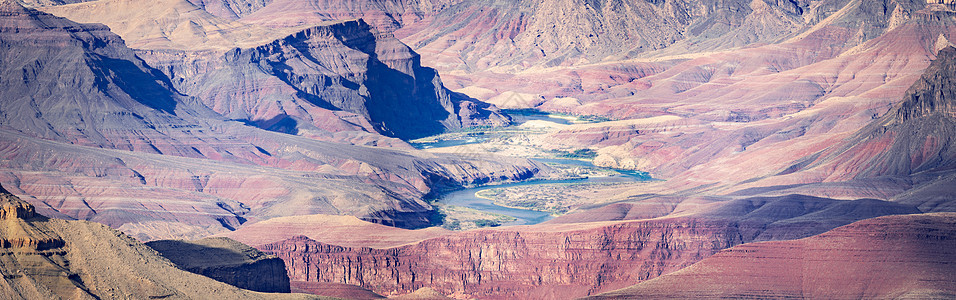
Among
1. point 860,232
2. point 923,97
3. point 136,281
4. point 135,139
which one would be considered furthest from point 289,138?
point 136,281

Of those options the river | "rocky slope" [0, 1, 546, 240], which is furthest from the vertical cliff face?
the river

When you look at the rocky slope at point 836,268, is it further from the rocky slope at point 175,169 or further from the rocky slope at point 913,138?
the rocky slope at point 175,169

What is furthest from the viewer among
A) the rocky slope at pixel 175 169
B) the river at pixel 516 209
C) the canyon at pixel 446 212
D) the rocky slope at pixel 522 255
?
the river at pixel 516 209

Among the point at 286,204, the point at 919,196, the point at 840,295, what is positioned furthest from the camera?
the point at 286,204

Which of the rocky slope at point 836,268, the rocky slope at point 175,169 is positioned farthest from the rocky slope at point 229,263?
the rocky slope at point 175,169

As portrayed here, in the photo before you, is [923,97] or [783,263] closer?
[783,263]

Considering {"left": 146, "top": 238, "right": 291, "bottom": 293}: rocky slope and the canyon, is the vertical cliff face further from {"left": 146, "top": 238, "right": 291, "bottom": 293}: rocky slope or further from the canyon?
{"left": 146, "top": 238, "right": 291, "bottom": 293}: rocky slope

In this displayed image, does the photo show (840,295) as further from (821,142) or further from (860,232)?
(821,142)
